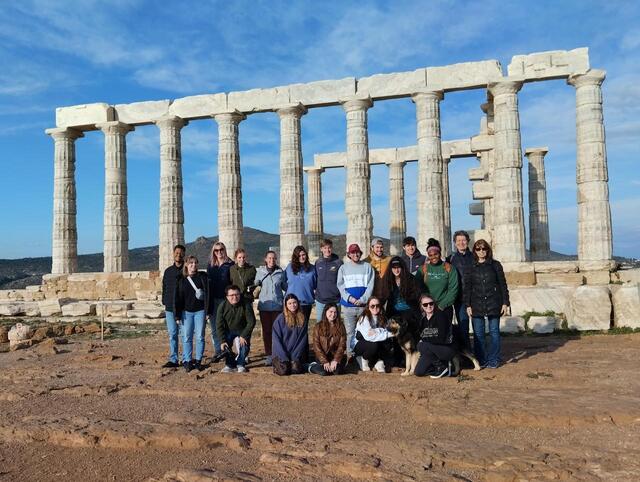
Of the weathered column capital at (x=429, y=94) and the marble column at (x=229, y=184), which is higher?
the weathered column capital at (x=429, y=94)

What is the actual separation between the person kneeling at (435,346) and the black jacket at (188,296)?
3524 millimetres

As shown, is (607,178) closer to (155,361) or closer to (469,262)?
(469,262)

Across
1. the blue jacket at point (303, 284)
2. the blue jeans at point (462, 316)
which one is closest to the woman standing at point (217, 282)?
the blue jacket at point (303, 284)

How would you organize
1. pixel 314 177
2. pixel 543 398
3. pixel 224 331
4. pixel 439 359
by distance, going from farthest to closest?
pixel 314 177 < pixel 224 331 < pixel 439 359 < pixel 543 398

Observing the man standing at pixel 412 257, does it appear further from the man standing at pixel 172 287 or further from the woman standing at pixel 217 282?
the man standing at pixel 172 287

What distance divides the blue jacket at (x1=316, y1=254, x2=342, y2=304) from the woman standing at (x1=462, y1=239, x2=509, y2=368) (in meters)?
2.03

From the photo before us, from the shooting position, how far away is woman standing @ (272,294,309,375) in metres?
8.73

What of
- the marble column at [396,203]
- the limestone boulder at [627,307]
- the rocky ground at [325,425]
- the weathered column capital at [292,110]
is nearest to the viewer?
the rocky ground at [325,425]

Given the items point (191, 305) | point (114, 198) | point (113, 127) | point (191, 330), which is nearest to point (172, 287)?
point (191, 305)

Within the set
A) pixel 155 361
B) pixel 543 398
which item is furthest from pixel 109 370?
pixel 543 398

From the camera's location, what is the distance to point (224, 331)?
9195 mm

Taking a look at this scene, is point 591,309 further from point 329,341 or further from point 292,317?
point 292,317

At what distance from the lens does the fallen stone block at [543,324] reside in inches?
503

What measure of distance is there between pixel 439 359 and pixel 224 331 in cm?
338
